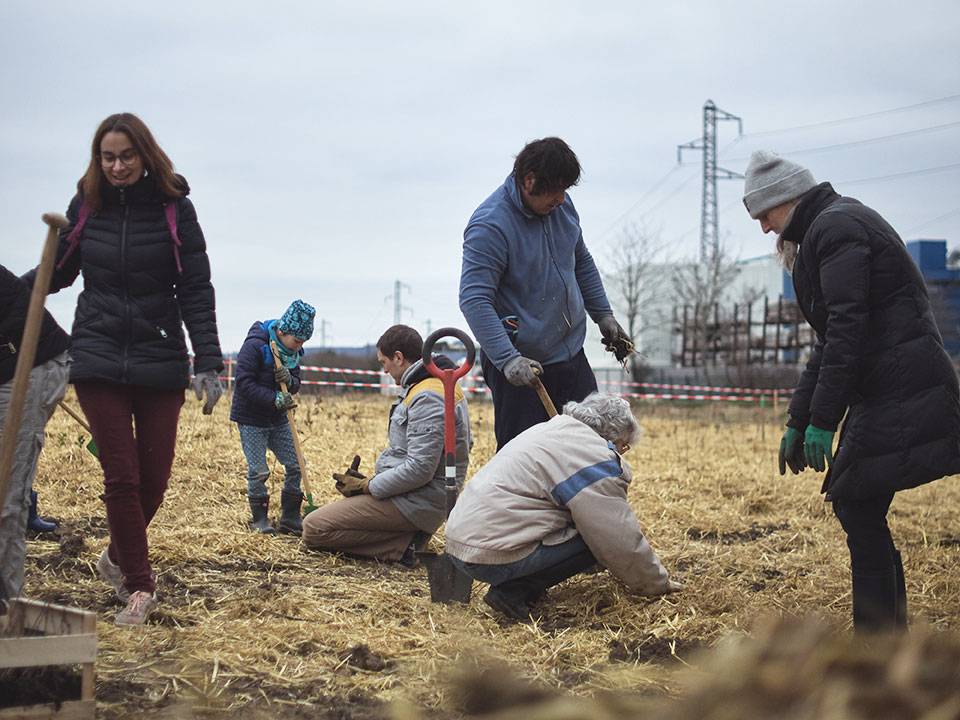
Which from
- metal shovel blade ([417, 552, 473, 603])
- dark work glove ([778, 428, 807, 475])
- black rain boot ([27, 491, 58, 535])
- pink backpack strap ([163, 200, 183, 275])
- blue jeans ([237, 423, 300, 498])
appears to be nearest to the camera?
dark work glove ([778, 428, 807, 475])

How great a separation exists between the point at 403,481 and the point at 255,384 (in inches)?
61.5

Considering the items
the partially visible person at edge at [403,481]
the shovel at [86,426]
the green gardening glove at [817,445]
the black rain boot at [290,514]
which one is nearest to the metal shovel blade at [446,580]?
the partially visible person at edge at [403,481]

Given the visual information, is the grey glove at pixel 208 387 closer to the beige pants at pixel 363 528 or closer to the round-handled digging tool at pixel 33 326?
the round-handled digging tool at pixel 33 326

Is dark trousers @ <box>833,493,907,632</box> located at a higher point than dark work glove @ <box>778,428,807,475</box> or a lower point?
lower

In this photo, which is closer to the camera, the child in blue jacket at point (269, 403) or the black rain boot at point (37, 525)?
the black rain boot at point (37, 525)

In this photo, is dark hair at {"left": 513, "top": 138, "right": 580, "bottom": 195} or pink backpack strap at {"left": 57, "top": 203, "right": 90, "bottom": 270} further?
dark hair at {"left": 513, "top": 138, "right": 580, "bottom": 195}

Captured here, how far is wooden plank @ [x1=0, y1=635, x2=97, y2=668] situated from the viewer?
3.09 metres

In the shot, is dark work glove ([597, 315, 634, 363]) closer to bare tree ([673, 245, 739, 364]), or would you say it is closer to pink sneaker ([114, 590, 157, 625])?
pink sneaker ([114, 590, 157, 625])

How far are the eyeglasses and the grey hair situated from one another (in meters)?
2.10

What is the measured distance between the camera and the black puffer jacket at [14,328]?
3916 mm

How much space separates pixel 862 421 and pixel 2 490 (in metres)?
2.83

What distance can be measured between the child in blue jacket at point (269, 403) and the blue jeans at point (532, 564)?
2526 mm

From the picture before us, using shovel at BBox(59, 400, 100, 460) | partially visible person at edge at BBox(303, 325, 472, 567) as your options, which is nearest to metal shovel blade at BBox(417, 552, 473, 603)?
partially visible person at edge at BBox(303, 325, 472, 567)

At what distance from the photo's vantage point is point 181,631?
168 inches
